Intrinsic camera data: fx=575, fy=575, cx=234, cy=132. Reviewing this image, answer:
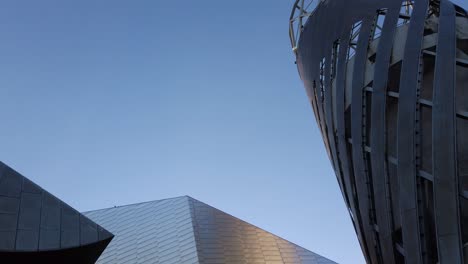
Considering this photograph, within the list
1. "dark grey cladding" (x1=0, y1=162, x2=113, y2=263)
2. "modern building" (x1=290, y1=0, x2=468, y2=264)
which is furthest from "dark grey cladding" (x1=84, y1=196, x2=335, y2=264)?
"dark grey cladding" (x1=0, y1=162, x2=113, y2=263)

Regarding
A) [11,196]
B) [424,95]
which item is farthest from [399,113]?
[11,196]

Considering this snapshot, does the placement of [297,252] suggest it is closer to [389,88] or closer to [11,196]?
[389,88]

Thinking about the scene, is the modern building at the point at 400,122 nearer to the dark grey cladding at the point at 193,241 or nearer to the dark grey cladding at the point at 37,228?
the dark grey cladding at the point at 37,228

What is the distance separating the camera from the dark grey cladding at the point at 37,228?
1609 centimetres

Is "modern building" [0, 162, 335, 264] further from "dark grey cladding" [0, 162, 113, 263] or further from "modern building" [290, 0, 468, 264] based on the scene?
"modern building" [290, 0, 468, 264]

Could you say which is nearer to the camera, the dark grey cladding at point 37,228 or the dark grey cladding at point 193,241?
the dark grey cladding at point 37,228

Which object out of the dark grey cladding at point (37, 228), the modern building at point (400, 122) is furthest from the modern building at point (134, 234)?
the modern building at point (400, 122)

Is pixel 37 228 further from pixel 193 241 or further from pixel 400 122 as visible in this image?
pixel 193 241

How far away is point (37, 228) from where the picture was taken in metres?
16.5

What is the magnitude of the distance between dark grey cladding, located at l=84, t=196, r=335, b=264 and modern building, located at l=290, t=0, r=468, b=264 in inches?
571

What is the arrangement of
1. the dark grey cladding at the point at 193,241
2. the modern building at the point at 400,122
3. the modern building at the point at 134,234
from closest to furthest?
the modern building at the point at 400,122
the modern building at the point at 134,234
the dark grey cladding at the point at 193,241

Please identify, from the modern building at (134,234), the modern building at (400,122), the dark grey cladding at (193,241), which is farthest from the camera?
the dark grey cladding at (193,241)

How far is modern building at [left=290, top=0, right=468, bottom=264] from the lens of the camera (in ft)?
51.8

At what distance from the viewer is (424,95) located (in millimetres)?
17594
